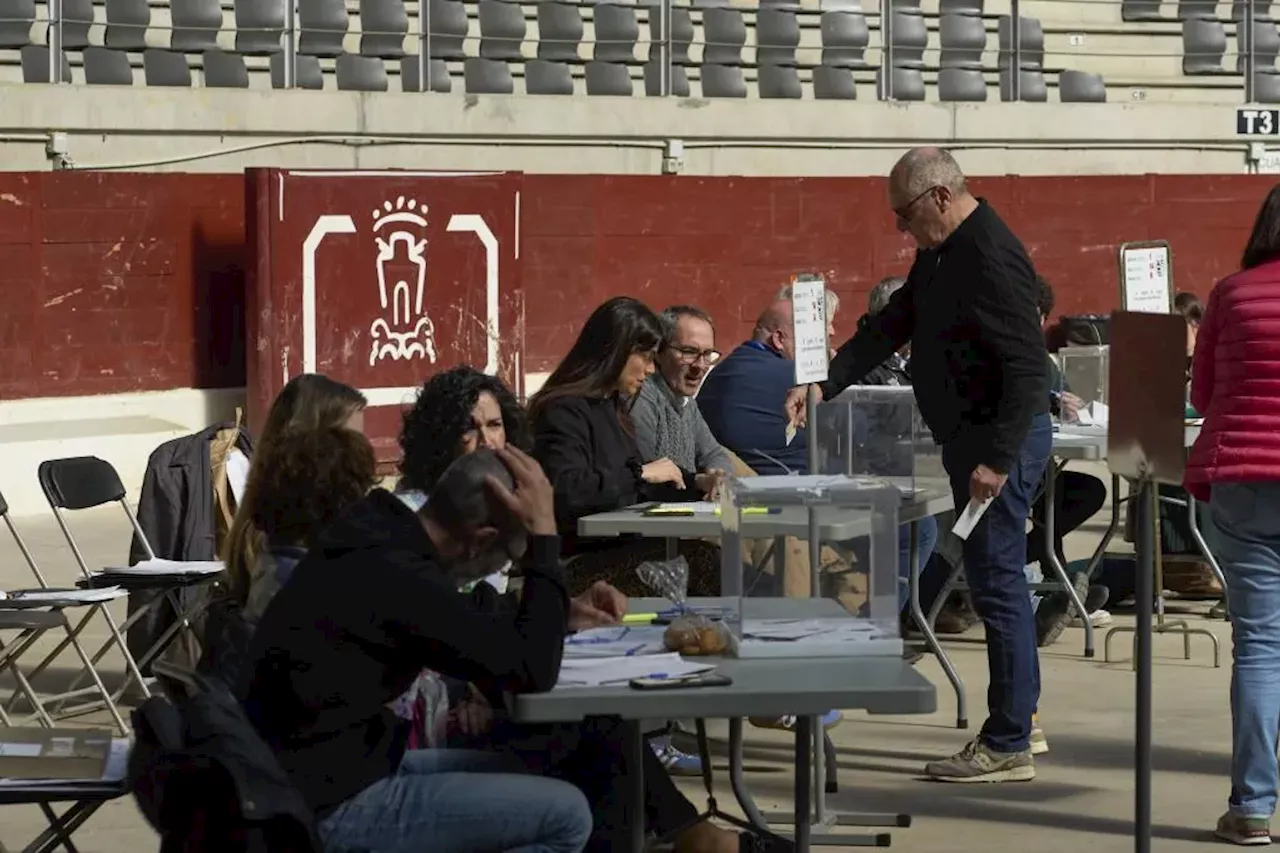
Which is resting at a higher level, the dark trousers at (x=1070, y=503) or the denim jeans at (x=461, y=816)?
the dark trousers at (x=1070, y=503)

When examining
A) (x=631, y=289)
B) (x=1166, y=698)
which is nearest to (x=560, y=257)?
(x=631, y=289)

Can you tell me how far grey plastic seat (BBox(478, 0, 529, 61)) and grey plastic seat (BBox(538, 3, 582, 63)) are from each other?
18 centimetres

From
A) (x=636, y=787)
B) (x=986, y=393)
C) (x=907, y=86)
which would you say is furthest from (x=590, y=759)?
(x=907, y=86)

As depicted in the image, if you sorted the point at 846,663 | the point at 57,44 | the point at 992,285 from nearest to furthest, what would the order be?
1. the point at 846,663
2. the point at 992,285
3. the point at 57,44

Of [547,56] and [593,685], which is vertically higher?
[547,56]

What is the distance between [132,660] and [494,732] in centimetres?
260

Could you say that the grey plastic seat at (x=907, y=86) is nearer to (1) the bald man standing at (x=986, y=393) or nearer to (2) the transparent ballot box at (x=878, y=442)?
(2) the transparent ballot box at (x=878, y=442)

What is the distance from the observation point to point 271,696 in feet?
13.9

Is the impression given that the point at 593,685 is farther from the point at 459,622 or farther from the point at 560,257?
the point at 560,257

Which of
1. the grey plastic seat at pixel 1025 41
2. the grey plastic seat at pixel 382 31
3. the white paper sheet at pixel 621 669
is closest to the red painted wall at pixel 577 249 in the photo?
the grey plastic seat at pixel 382 31

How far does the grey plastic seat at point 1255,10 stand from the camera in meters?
22.0

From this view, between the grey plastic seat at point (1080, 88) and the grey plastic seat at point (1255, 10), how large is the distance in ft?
5.63

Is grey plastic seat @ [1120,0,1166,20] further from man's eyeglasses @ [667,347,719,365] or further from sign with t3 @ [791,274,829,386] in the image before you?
sign with t3 @ [791,274,829,386]

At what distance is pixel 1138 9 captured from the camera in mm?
22344
